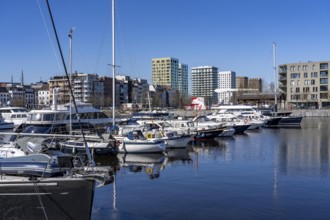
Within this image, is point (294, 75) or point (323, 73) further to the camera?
point (294, 75)

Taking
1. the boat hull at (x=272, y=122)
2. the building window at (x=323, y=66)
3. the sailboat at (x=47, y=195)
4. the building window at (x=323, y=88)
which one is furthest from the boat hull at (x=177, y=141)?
the building window at (x=323, y=88)

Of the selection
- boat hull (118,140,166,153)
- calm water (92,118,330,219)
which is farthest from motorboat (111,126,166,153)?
calm water (92,118,330,219)

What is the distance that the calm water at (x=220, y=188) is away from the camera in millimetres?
16484

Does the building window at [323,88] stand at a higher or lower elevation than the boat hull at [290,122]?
higher

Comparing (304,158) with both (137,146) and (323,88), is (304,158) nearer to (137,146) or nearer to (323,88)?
(137,146)

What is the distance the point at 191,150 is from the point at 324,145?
48.8ft

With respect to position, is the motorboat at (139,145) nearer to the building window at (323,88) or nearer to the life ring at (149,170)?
the life ring at (149,170)

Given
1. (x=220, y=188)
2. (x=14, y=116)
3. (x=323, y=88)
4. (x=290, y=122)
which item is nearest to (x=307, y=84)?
(x=323, y=88)

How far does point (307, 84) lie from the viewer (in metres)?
142

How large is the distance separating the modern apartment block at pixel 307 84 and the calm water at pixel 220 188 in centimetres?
11481

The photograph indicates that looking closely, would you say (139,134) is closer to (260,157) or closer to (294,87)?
(260,157)

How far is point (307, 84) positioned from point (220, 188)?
13263cm

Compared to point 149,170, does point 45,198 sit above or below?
above

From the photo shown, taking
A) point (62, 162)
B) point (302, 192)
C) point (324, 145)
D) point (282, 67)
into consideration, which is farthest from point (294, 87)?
point (62, 162)
